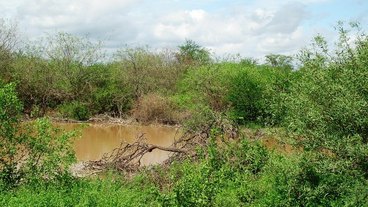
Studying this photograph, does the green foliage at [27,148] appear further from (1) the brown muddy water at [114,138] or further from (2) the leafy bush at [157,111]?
(2) the leafy bush at [157,111]

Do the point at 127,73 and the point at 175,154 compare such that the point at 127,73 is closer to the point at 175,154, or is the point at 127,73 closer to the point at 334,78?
the point at 175,154

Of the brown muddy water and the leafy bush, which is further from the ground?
the leafy bush

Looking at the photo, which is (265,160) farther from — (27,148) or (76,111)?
(76,111)

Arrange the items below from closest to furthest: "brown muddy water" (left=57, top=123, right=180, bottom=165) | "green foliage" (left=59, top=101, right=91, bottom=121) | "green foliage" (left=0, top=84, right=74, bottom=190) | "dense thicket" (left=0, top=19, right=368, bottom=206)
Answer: "dense thicket" (left=0, top=19, right=368, bottom=206), "green foliage" (left=0, top=84, right=74, bottom=190), "brown muddy water" (left=57, top=123, right=180, bottom=165), "green foliage" (left=59, top=101, right=91, bottom=121)

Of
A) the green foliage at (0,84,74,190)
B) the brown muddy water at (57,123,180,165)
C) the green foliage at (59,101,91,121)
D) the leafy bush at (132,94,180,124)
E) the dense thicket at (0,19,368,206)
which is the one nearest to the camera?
the dense thicket at (0,19,368,206)

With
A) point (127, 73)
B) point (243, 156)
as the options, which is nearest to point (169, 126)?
point (127, 73)

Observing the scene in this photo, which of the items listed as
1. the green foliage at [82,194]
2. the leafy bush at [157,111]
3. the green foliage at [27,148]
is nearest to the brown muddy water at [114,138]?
the leafy bush at [157,111]

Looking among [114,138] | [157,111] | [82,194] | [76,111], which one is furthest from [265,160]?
[76,111]

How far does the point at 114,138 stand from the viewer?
31.7m

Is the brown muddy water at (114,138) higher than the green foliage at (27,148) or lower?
lower

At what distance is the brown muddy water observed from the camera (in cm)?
2486

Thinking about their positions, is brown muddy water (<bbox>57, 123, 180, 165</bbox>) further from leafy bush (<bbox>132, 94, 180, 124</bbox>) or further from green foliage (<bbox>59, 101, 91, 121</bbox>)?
green foliage (<bbox>59, 101, 91, 121</bbox>)

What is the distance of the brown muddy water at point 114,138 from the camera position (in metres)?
24.9

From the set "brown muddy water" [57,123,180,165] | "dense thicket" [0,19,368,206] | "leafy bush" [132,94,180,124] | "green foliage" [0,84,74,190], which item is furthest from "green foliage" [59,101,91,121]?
"green foliage" [0,84,74,190]
